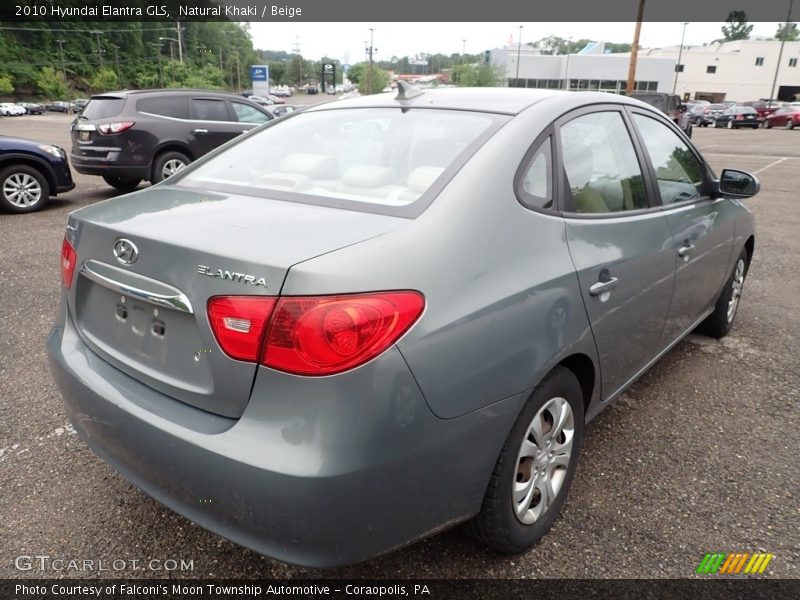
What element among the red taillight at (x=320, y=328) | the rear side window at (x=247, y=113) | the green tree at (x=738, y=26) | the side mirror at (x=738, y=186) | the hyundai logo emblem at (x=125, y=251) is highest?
the green tree at (x=738, y=26)

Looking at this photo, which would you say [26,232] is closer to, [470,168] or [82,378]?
[82,378]

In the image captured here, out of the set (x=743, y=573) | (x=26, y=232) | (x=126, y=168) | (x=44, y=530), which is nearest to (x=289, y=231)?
(x=44, y=530)

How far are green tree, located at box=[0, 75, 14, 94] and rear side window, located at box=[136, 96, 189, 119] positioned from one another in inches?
2936

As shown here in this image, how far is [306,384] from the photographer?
59.6 inches

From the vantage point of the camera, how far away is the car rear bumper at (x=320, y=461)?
Answer: 150 cm

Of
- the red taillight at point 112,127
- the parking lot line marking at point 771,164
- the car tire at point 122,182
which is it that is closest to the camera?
the red taillight at point 112,127

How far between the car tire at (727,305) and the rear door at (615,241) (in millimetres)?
1407

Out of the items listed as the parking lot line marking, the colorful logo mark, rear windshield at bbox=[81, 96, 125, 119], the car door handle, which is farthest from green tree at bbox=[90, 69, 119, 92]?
the colorful logo mark

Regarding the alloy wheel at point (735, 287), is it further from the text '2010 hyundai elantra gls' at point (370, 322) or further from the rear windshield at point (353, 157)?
the rear windshield at point (353, 157)

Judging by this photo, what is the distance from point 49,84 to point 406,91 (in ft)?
289

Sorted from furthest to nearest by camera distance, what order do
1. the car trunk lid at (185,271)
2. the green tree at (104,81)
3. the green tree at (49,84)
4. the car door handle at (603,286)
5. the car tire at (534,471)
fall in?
the green tree at (104,81), the green tree at (49,84), the car door handle at (603,286), the car tire at (534,471), the car trunk lid at (185,271)

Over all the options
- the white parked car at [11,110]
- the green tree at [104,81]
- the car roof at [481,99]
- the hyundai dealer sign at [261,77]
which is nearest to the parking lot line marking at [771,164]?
the car roof at [481,99]

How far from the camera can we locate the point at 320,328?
4.94ft

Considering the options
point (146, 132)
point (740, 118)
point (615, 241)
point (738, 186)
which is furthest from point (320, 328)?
point (740, 118)
